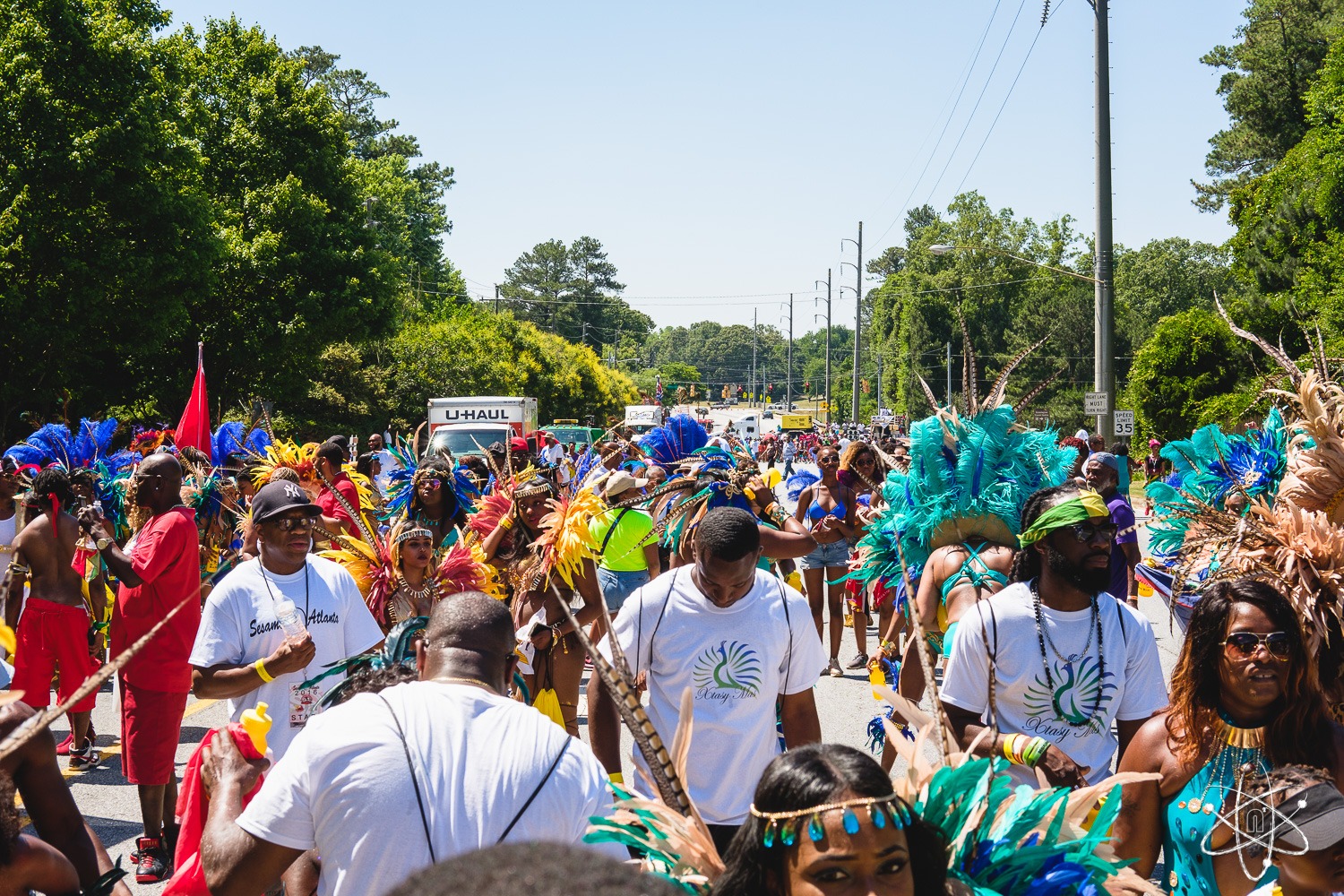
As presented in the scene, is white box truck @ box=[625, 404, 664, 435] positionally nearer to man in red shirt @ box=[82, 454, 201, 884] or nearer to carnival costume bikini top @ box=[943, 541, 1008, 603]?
man in red shirt @ box=[82, 454, 201, 884]

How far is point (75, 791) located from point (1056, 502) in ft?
19.6

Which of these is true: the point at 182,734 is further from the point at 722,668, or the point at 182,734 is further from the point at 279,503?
the point at 722,668

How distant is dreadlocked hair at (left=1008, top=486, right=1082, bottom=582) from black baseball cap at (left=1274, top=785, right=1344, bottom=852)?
1.57 meters

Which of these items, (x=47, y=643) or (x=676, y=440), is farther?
(x=676, y=440)

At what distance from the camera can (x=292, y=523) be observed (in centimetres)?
478

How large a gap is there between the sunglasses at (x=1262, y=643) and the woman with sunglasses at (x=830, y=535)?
600 centimetres

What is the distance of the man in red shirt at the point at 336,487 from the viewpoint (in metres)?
7.87

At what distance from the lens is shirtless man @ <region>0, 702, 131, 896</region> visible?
2838mm

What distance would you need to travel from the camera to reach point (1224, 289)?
63500mm

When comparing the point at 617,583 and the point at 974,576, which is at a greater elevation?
the point at 974,576

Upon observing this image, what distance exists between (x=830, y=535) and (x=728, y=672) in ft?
16.6

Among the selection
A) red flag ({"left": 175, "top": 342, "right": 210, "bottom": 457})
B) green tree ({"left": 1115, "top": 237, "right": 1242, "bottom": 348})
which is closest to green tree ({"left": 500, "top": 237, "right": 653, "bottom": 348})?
green tree ({"left": 1115, "top": 237, "right": 1242, "bottom": 348})

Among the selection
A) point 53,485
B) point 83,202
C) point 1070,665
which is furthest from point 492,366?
point 1070,665

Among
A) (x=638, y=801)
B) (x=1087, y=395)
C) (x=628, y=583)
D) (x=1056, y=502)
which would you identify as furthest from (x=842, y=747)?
(x=1087, y=395)
